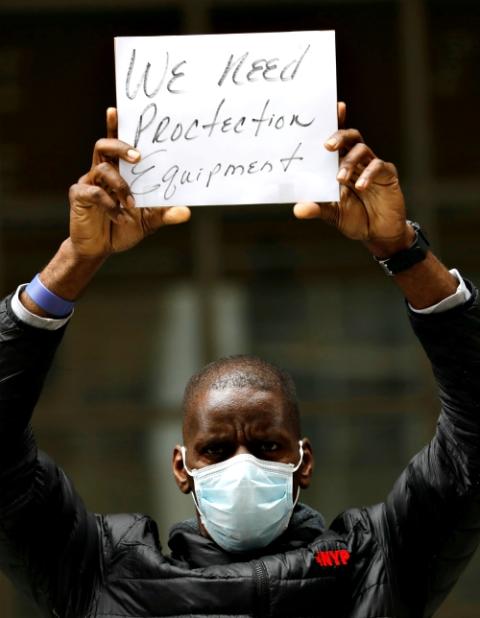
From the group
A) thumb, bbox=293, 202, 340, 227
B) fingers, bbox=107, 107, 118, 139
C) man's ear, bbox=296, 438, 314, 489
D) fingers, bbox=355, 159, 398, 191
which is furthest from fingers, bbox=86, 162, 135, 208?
man's ear, bbox=296, 438, 314, 489

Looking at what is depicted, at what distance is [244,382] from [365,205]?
0.51 m

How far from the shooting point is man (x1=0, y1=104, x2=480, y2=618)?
126 inches

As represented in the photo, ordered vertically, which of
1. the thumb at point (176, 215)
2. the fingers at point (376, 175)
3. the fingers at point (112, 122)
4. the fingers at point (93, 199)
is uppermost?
the fingers at point (112, 122)

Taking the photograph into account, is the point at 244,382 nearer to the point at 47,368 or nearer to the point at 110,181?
the point at 47,368

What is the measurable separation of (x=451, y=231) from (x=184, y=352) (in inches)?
54.4

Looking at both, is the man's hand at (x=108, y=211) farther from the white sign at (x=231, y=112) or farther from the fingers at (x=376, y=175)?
the fingers at (x=376, y=175)

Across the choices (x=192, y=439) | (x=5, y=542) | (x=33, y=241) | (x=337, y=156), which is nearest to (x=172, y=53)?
(x=337, y=156)

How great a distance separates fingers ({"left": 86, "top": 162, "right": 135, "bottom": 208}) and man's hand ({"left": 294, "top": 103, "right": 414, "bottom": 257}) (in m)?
0.35

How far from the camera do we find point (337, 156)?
10.6ft

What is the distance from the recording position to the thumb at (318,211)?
3164mm

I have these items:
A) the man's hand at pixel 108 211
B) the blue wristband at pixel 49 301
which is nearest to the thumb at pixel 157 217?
the man's hand at pixel 108 211

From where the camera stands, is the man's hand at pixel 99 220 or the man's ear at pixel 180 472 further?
the man's ear at pixel 180 472

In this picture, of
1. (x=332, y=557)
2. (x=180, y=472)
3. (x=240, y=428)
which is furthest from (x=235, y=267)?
(x=332, y=557)

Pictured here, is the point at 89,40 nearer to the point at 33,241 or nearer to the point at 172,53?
the point at 33,241
